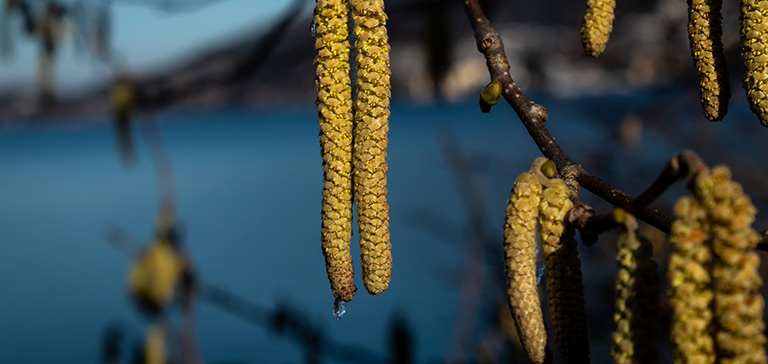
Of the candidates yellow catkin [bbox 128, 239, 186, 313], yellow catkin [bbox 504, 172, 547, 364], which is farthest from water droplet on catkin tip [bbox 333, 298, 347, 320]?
yellow catkin [bbox 128, 239, 186, 313]

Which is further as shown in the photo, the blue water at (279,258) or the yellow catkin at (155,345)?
the blue water at (279,258)

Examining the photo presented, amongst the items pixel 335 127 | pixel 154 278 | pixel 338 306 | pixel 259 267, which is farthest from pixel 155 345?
pixel 259 267

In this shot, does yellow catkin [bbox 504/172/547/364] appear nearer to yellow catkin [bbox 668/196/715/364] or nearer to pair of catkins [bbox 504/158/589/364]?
pair of catkins [bbox 504/158/589/364]

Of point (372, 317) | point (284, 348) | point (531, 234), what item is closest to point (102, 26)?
point (531, 234)

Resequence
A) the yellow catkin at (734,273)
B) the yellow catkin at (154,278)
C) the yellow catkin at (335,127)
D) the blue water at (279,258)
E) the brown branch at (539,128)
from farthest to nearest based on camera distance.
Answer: the blue water at (279,258)
the yellow catkin at (154,278)
the yellow catkin at (335,127)
the brown branch at (539,128)
the yellow catkin at (734,273)

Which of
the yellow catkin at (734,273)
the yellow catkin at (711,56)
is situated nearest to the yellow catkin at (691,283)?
the yellow catkin at (734,273)

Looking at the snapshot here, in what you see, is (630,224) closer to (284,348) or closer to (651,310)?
(651,310)

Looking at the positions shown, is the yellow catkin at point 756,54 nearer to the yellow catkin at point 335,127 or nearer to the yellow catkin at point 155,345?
the yellow catkin at point 335,127

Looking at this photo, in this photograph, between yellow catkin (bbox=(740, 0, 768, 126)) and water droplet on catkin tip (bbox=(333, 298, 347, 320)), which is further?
water droplet on catkin tip (bbox=(333, 298, 347, 320))
